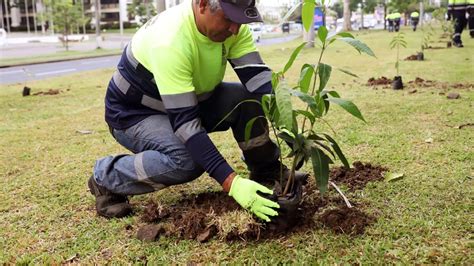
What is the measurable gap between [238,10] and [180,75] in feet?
1.08

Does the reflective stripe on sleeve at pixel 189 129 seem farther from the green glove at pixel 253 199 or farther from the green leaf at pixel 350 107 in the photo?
the green leaf at pixel 350 107

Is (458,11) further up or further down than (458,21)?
further up

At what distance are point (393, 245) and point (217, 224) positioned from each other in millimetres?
654

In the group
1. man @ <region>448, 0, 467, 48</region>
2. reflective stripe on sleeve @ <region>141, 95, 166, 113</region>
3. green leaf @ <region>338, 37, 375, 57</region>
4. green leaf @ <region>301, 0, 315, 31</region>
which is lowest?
reflective stripe on sleeve @ <region>141, 95, 166, 113</region>

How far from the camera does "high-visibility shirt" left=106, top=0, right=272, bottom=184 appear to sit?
74.9 inches

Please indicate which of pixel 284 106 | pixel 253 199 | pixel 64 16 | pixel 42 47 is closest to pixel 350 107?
pixel 284 106

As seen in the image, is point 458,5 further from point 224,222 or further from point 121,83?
point 224,222

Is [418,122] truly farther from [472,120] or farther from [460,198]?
[460,198]

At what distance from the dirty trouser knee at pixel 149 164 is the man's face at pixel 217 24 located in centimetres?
48

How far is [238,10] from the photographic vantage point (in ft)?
6.02

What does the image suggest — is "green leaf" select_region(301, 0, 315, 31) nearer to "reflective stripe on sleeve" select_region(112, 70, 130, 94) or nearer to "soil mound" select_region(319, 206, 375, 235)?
"soil mound" select_region(319, 206, 375, 235)

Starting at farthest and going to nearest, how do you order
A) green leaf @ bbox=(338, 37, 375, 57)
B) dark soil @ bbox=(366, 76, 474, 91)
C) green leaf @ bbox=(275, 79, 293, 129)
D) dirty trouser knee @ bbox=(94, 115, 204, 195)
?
dark soil @ bbox=(366, 76, 474, 91) → dirty trouser knee @ bbox=(94, 115, 204, 195) → green leaf @ bbox=(338, 37, 375, 57) → green leaf @ bbox=(275, 79, 293, 129)

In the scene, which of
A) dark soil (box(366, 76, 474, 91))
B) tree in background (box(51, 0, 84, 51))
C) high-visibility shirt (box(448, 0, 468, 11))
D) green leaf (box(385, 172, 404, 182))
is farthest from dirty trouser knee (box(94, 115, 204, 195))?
tree in background (box(51, 0, 84, 51))

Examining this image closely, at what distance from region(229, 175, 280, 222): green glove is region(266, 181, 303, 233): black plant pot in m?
0.05
